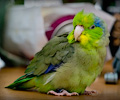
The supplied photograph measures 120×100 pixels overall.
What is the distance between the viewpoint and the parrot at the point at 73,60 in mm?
681

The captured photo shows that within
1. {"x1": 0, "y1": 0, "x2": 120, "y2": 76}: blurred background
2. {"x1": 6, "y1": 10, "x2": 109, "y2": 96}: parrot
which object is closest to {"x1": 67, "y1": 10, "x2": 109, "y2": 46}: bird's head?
{"x1": 6, "y1": 10, "x2": 109, "y2": 96}: parrot

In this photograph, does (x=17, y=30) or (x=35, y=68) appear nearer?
(x=35, y=68)

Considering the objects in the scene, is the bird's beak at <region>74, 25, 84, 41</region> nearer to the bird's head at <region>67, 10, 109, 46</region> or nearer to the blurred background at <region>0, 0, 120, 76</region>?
the bird's head at <region>67, 10, 109, 46</region>

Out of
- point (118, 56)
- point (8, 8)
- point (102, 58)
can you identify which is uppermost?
point (8, 8)

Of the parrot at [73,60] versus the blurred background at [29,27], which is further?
the blurred background at [29,27]

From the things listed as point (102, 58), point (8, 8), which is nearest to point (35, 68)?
point (102, 58)

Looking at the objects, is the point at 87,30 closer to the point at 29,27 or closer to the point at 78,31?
the point at 78,31

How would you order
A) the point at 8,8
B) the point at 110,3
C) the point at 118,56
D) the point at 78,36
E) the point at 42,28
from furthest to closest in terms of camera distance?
the point at 110,3, the point at 8,8, the point at 42,28, the point at 118,56, the point at 78,36

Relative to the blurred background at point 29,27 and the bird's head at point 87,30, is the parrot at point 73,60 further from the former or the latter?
the blurred background at point 29,27

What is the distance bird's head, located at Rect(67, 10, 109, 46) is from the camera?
67 centimetres

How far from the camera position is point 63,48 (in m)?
0.71

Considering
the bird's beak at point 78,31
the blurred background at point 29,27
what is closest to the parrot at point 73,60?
the bird's beak at point 78,31

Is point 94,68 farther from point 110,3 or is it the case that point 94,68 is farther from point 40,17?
point 110,3

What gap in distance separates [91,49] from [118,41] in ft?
2.77
